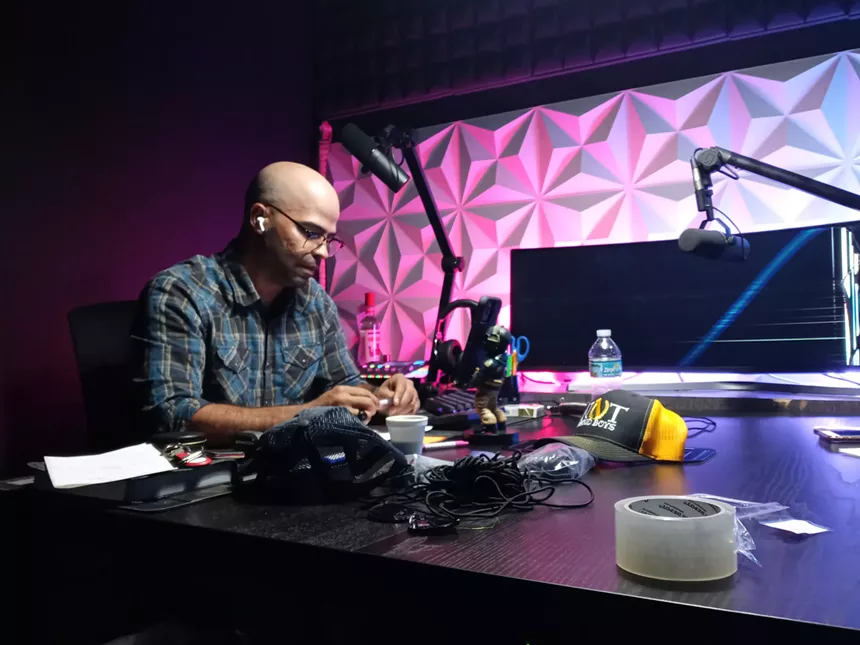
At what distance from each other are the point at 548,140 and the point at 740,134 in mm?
716

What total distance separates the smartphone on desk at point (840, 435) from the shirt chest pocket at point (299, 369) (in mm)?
1345

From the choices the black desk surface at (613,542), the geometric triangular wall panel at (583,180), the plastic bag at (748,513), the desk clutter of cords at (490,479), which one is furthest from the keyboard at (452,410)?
the geometric triangular wall panel at (583,180)

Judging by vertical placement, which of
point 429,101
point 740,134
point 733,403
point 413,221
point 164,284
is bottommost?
point 733,403

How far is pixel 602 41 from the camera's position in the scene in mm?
2602

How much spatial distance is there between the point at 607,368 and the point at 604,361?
3 centimetres

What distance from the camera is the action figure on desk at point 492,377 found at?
124 cm

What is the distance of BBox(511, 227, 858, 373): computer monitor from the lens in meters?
2.00

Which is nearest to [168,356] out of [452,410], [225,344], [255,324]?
[225,344]

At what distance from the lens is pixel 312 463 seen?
88 centimetres

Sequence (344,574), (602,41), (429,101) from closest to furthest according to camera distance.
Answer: (344,574) < (602,41) < (429,101)

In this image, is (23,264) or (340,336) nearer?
(23,264)

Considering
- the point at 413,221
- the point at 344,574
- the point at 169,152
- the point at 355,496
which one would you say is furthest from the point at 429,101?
the point at 344,574

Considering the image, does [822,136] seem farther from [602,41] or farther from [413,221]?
[413,221]

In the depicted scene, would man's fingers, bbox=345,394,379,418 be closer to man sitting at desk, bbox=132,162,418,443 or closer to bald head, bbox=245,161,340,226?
man sitting at desk, bbox=132,162,418,443
